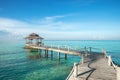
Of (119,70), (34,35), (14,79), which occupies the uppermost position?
(34,35)

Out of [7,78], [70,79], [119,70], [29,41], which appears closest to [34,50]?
[29,41]

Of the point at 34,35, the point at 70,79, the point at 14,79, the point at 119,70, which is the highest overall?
the point at 34,35

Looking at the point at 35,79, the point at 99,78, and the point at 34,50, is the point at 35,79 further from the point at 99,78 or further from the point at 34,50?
the point at 34,50

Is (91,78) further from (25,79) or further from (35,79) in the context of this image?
(25,79)

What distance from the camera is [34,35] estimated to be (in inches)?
1721

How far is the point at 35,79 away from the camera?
1431 cm

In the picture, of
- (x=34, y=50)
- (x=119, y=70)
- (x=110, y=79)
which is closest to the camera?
(x=119, y=70)

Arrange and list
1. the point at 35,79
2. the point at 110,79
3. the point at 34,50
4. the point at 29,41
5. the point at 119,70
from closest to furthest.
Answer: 1. the point at 119,70
2. the point at 110,79
3. the point at 35,79
4. the point at 34,50
5. the point at 29,41

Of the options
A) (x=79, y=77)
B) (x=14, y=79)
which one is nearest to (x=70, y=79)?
(x=79, y=77)

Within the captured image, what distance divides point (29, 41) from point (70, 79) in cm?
3851

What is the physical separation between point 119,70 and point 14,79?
12.1 metres

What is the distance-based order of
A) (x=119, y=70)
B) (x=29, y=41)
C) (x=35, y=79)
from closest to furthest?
(x=119, y=70) < (x=35, y=79) < (x=29, y=41)

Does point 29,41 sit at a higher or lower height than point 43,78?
higher

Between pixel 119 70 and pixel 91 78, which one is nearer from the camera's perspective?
pixel 119 70
